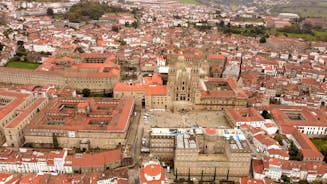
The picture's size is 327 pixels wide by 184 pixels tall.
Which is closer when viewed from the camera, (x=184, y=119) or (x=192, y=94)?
(x=184, y=119)

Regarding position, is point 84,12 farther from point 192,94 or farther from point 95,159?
point 95,159

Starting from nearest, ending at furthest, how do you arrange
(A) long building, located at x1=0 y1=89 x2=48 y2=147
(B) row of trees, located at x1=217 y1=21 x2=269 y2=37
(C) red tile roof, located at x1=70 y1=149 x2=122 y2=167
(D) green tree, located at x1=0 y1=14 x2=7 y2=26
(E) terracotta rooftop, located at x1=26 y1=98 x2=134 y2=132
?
(C) red tile roof, located at x1=70 y1=149 x2=122 y2=167 → (A) long building, located at x1=0 y1=89 x2=48 y2=147 → (E) terracotta rooftop, located at x1=26 y1=98 x2=134 y2=132 → (D) green tree, located at x1=0 y1=14 x2=7 y2=26 → (B) row of trees, located at x1=217 y1=21 x2=269 y2=37

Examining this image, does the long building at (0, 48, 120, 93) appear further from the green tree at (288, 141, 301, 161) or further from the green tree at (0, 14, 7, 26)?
the green tree at (0, 14, 7, 26)

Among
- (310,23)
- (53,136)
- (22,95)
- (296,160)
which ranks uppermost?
(310,23)

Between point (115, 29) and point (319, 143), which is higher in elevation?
point (115, 29)

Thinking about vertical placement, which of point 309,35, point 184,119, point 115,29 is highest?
point 115,29

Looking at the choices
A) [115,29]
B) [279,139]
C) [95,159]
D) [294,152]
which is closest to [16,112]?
[95,159]

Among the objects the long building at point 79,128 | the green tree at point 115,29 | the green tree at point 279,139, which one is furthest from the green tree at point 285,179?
the green tree at point 115,29

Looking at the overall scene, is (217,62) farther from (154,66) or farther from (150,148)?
(150,148)

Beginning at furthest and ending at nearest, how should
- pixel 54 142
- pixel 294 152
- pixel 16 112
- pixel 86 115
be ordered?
pixel 16 112 → pixel 86 115 → pixel 54 142 → pixel 294 152

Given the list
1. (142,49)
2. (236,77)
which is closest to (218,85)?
(236,77)

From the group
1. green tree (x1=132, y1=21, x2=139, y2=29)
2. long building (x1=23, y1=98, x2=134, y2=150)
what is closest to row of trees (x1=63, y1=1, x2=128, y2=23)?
green tree (x1=132, y1=21, x2=139, y2=29)
